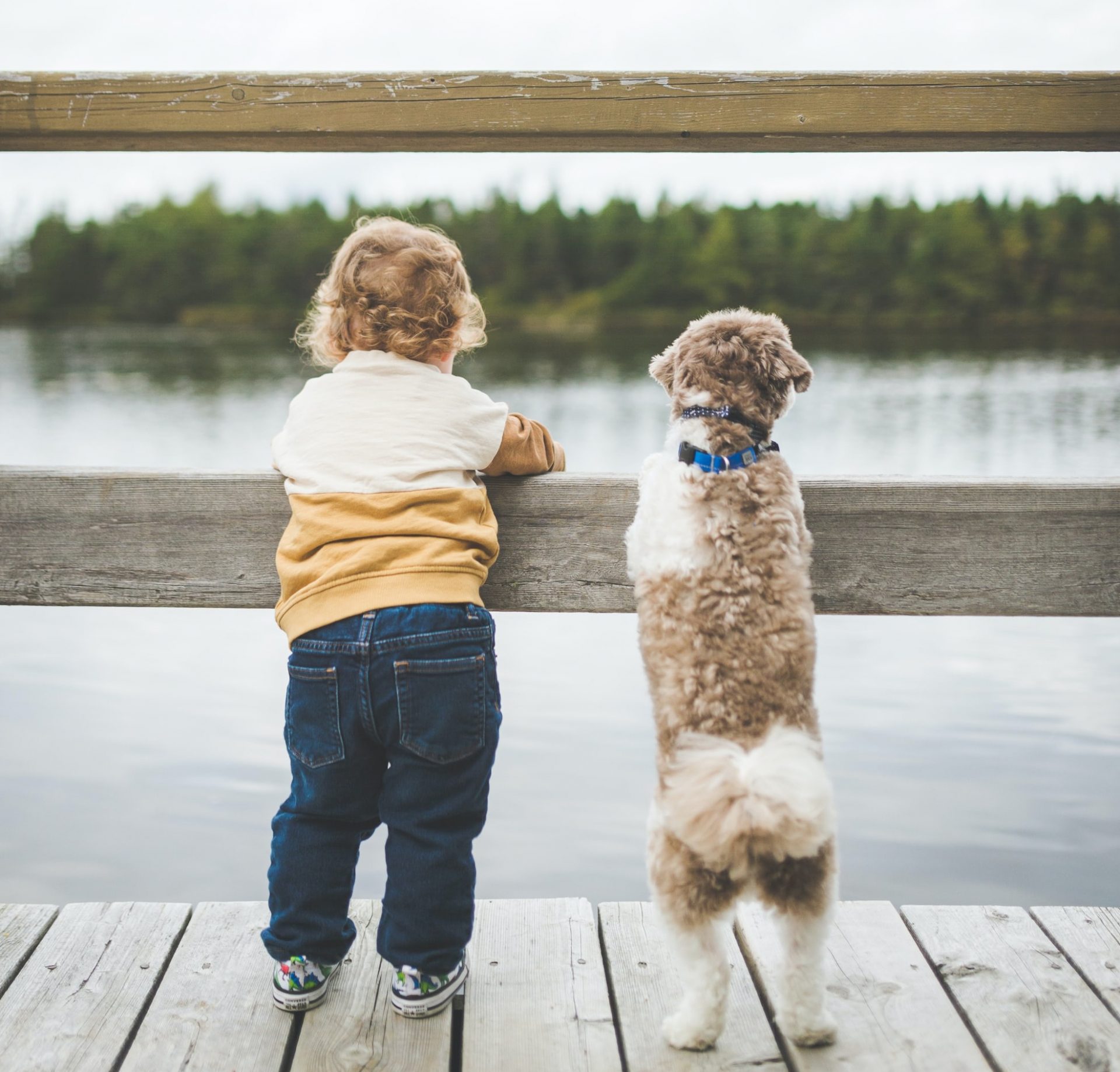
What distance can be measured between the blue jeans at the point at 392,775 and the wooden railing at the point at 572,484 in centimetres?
33

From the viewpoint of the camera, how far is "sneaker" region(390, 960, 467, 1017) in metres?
2.06

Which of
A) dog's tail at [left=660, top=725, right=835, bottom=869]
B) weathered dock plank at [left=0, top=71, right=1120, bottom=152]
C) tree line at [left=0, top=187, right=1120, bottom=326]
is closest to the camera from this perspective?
dog's tail at [left=660, top=725, right=835, bottom=869]

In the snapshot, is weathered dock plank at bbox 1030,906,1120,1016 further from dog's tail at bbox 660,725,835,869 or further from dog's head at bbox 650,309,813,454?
dog's head at bbox 650,309,813,454

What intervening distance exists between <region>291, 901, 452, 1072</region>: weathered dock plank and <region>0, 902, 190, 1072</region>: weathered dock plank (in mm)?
360

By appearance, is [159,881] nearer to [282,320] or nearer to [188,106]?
[188,106]

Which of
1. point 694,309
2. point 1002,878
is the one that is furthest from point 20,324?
point 1002,878

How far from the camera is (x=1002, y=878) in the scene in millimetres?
4723

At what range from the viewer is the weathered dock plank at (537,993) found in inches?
77.2

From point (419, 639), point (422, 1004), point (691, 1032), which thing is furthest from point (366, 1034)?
point (419, 639)

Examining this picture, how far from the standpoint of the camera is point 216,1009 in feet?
6.92

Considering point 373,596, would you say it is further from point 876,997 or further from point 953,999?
point 953,999

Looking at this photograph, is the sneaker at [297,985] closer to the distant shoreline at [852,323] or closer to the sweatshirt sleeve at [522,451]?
the sweatshirt sleeve at [522,451]

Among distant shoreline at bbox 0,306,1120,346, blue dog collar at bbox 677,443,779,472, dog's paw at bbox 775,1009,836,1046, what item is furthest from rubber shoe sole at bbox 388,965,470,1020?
distant shoreline at bbox 0,306,1120,346

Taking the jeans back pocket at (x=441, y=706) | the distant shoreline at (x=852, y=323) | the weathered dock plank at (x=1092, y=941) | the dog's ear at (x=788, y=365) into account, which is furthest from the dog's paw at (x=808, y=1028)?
the distant shoreline at (x=852, y=323)
